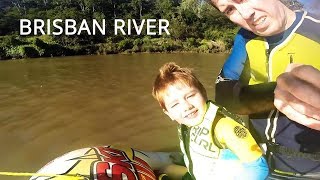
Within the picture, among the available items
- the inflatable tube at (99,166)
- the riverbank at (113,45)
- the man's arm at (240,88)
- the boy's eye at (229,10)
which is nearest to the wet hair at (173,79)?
the man's arm at (240,88)

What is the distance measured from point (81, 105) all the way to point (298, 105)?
2.26 meters

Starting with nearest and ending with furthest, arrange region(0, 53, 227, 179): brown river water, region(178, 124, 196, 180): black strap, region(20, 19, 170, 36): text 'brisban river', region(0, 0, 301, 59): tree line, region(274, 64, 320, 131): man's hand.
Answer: region(274, 64, 320, 131): man's hand
region(178, 124, 196, 180): black strap
region(0, 0, 301, 59): tree line
region(20, 19, 170, 36): text 'brisban river'
region(0, 53, 227, 179): brown river water

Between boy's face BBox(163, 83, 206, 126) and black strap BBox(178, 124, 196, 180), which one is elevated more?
boy's face BBox(163, 83, 206, 126)

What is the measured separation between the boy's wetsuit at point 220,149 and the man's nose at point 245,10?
0.29m

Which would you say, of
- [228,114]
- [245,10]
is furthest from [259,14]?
[228,114]

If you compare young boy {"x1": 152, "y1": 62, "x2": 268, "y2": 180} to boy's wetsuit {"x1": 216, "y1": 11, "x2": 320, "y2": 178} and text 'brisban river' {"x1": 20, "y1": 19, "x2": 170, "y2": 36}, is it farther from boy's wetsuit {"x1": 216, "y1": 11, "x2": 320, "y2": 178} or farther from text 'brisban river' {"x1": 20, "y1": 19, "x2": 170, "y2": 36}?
text 'brisban river' {"x1": 20, "y1": 19, "x2": 170, "y2": 36}

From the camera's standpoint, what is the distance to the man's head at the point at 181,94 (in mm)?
1279

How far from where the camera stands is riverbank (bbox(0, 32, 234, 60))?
2254mm

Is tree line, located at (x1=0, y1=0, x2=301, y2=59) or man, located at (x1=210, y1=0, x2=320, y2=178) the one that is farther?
tree line, located at (x1=0, y1=0, x2=301, y2=59)

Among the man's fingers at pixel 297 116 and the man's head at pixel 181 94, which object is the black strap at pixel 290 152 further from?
the man's head at pixel 181 94

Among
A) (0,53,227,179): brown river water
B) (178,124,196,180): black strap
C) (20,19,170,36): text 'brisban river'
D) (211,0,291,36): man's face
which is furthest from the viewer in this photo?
(0,53,227,179): brown river water

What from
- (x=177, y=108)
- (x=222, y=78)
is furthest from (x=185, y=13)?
(x=177, y=108)

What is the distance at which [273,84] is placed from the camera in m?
1.26

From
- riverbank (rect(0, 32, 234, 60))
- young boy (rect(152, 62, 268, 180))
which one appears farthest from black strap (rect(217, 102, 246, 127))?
riverbank (rect(0, 32, 234, 60))
